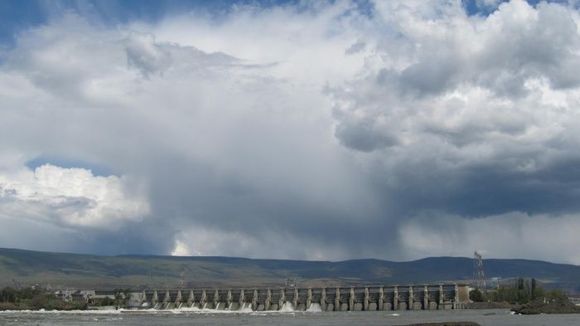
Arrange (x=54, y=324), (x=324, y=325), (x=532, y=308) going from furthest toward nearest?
(x=532, y=308) → (x=54, y=324) → (x=324, y=325)

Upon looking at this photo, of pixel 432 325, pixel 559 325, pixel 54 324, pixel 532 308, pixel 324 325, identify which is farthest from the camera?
pixel 532 308

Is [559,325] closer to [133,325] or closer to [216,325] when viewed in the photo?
[216,325]

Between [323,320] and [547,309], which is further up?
[547,309]

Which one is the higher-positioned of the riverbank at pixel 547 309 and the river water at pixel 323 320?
the riverbank at pixel 547 309

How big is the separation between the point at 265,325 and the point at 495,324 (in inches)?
1386

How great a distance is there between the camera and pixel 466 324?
4082 inches

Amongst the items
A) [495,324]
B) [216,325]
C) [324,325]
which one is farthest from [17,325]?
[495,324]

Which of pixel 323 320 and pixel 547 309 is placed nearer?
pixel 323 320

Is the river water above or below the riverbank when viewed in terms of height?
below

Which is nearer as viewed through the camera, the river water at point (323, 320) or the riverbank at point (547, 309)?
the river water at point (323, 320)

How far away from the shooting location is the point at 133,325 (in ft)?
408

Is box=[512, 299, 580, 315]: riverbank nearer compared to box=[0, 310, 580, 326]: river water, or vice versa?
box=[0, 310, 580, 326]: river water

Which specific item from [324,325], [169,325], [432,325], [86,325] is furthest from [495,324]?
[86,325]

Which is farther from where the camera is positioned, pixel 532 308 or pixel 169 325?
pixel 532 308
